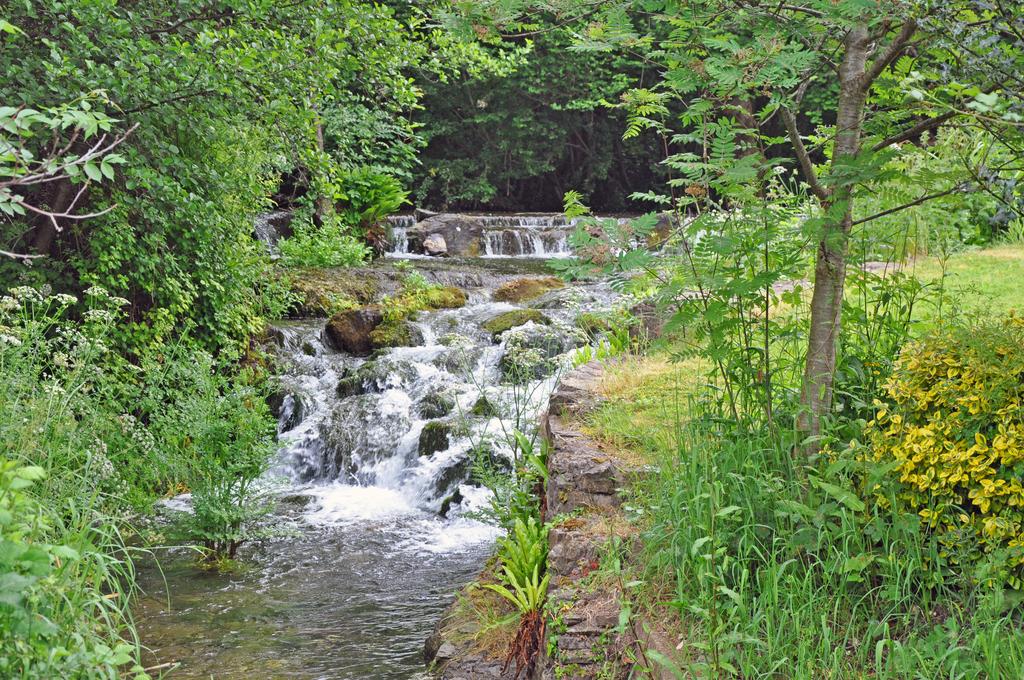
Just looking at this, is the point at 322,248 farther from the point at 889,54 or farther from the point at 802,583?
the point at 802,583

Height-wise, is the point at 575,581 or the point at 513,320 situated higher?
the point at 513,320

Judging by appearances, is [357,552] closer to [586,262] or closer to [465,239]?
[586,262]

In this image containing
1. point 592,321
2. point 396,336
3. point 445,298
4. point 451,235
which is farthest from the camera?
point 451,235

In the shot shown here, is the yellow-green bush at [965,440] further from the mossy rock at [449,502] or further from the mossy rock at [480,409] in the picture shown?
the mossy rock at [480,409]

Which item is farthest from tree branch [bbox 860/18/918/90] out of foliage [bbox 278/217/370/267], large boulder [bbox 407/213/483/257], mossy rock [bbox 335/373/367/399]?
large boulder [bbox 407/213/483/257]

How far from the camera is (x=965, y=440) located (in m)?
2.96

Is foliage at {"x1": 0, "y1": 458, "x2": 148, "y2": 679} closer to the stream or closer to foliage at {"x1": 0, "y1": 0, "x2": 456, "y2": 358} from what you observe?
the stream

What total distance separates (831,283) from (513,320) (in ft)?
24.1

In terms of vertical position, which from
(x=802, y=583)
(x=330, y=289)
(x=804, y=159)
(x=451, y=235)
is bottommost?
(x=802, y=583)

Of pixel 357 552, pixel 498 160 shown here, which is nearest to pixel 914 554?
pixel 357 552

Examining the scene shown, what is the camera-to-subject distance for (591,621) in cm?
344

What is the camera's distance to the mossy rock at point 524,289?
499 inches

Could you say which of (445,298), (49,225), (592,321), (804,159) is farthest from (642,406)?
(445,298)

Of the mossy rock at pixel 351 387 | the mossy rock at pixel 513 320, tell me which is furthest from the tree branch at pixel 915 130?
the mossy rock at pixel 513 320
